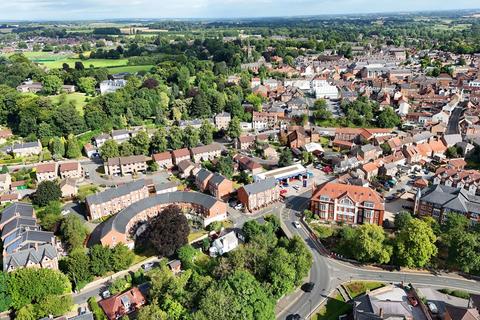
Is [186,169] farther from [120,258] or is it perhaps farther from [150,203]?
[120,258]

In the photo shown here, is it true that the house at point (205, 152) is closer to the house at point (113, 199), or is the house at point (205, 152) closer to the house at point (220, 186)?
the house at point (220, 186)

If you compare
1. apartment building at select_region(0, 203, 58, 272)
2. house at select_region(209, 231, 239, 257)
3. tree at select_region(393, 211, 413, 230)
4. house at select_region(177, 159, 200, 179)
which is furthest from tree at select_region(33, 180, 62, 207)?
tree at select_region(393, 211, 413, 230)

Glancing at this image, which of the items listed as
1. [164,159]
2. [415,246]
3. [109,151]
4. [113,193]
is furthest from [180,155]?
[415,246]

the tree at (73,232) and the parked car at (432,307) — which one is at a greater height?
the tree at (73,232)

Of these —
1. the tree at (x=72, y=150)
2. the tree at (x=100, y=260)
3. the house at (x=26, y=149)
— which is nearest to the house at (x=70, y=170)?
the tree at (x=72, y=150)

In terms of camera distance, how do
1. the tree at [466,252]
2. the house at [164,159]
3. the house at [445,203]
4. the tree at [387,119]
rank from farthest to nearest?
the tree at [387,119] < the house at [164,159] < the house at [445,203] < the tree at [466,252]

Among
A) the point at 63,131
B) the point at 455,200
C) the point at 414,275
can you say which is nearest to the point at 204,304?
the point at 414,275
